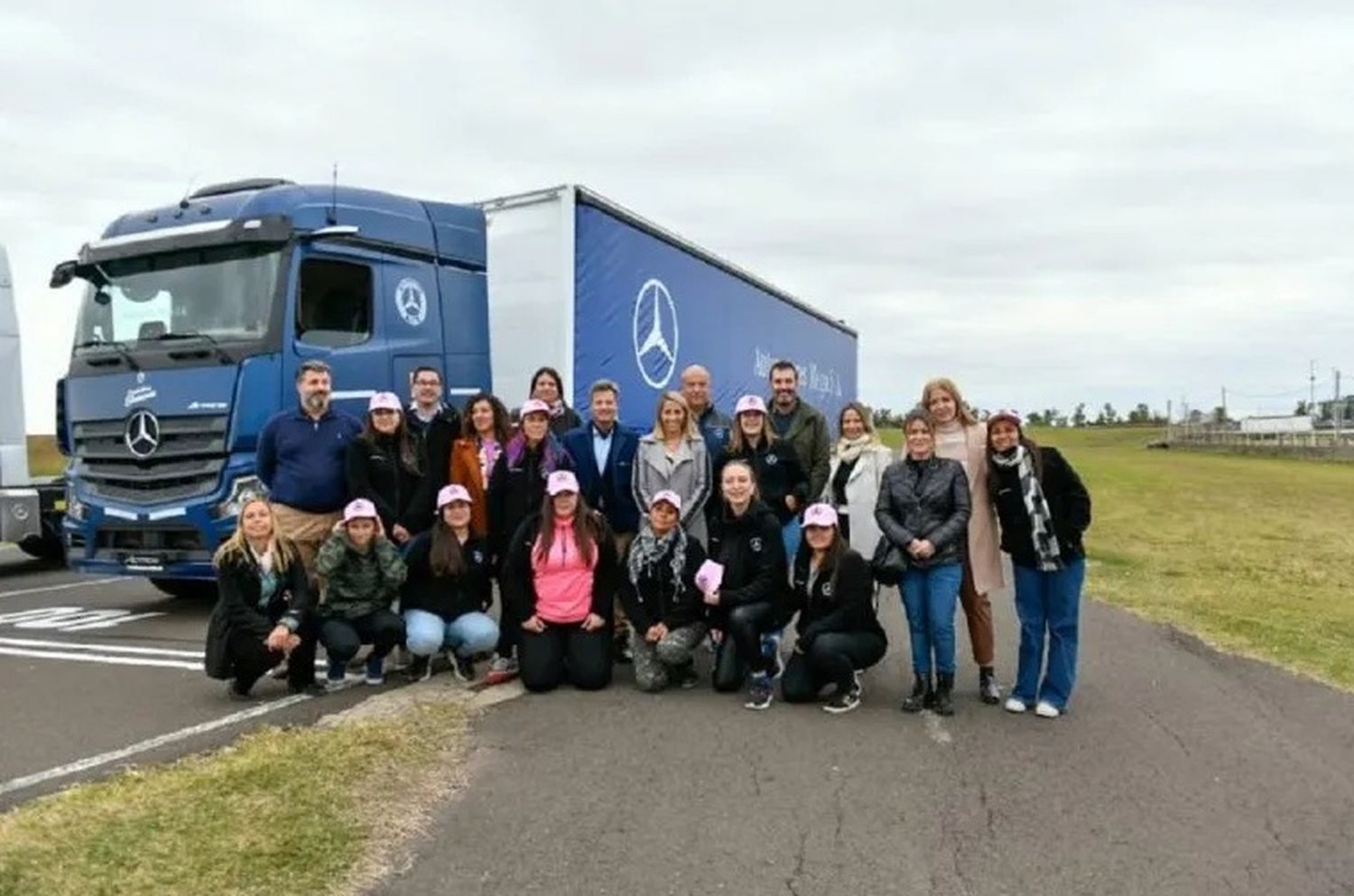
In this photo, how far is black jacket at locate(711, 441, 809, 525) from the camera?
6.92 metres

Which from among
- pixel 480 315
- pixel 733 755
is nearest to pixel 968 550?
pixel 733 755

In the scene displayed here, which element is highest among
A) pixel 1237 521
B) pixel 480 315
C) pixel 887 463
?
pixel 480 315

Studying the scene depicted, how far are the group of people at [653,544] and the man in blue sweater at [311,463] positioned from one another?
1 cm

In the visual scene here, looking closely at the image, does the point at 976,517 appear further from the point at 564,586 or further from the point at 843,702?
the point at 564,586

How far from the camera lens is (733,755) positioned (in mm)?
5312

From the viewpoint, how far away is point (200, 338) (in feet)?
27.9

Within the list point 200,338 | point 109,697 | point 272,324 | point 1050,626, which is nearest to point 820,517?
point 1050,626

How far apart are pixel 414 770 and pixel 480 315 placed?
5.43 m

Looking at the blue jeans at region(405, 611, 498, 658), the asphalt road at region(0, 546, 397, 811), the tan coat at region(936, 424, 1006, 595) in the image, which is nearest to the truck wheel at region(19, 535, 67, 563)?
the asphalt road at region(0, 546, 397, 811)

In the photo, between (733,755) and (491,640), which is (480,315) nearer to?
(491,640)

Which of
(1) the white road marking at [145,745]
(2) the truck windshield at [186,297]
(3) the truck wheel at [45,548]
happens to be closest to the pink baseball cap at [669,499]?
(1) the white road marking at [145,745]

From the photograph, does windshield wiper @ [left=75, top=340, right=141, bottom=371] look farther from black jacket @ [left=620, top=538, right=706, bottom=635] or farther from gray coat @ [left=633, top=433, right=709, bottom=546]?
black jacket @ [left=620, top=538, right=706, bottom=635]

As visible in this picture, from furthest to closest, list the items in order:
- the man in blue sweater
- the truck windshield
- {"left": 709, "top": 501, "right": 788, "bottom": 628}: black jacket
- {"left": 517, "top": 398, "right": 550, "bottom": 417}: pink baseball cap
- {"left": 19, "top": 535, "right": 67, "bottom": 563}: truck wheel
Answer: {"left": 19, "top": 535, "right": 67, "bottom": 563}: truck wheel
the truck windshield
the man in blue sweater
{"left": 517, "top": 398, "right": 550, "bottom": 417}: pink baseball cap
{"left": 709, "top": 501, "right": 788, "bottom": 628}: black jacket

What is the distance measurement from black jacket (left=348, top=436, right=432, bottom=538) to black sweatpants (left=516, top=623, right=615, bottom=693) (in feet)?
3.68
